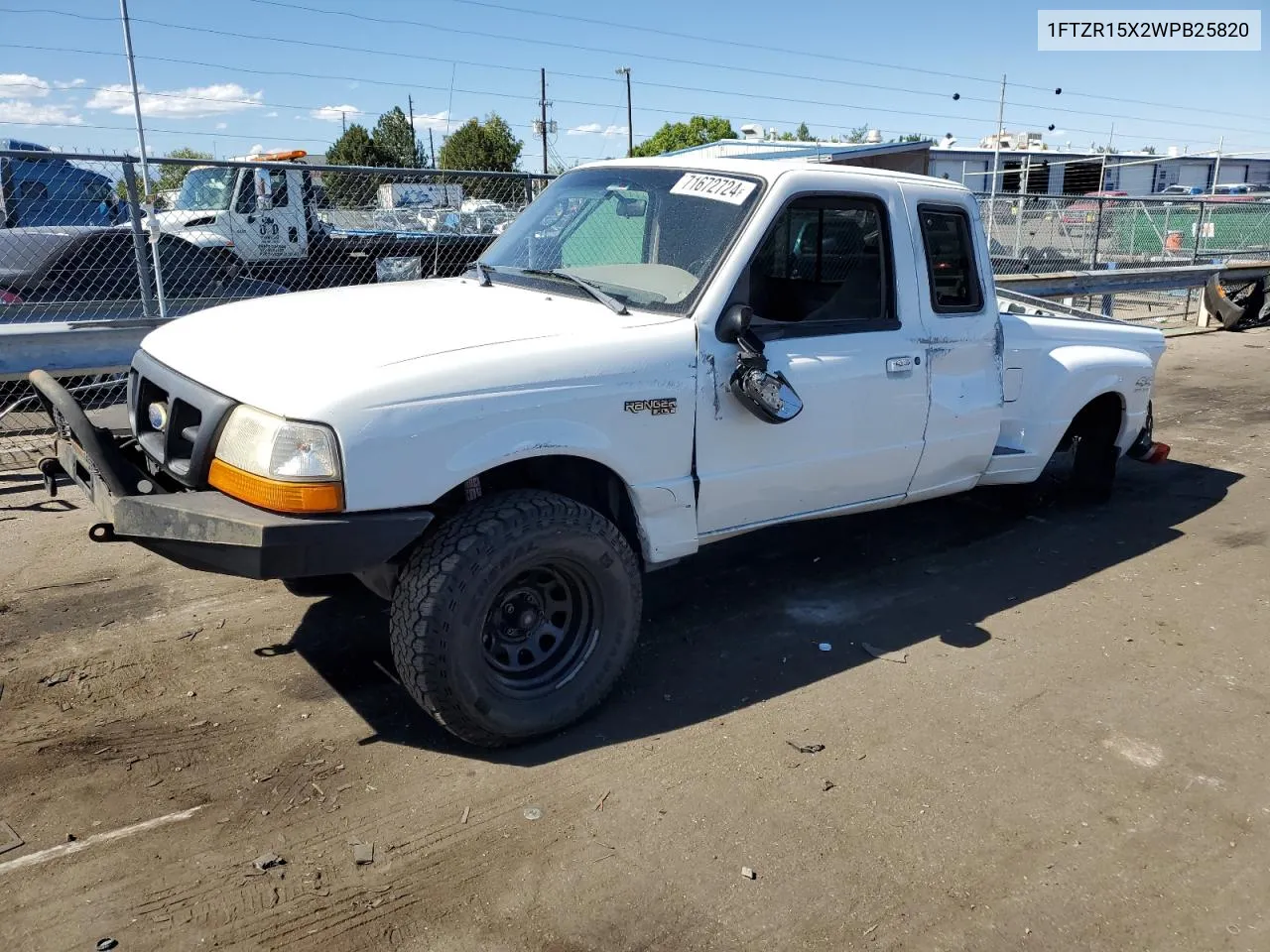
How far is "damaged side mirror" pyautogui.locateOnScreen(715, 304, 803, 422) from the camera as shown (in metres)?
3.62

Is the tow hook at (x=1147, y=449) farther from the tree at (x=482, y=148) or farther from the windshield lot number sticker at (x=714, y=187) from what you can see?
the tree at (x=482, y=148)

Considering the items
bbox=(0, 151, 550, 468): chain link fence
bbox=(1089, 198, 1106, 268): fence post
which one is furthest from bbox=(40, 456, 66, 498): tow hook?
bbox=(1089, 198, 1106, 268): fence post

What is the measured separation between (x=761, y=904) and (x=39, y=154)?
244 inches

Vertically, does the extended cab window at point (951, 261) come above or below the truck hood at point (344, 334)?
above

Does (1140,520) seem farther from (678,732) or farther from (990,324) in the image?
(678,732)

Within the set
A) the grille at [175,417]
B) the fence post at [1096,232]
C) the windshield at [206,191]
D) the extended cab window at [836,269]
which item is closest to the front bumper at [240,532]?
the grille at [175,417]

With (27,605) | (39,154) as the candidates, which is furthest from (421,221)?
(27,605)

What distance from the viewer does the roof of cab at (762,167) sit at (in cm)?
400

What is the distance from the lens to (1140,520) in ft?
19.7

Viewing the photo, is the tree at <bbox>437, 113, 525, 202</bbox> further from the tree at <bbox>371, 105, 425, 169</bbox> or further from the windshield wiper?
the windshield wiper

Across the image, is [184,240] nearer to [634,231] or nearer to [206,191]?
[206,191]

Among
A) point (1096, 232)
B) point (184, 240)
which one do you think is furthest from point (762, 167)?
point (1096, 232)

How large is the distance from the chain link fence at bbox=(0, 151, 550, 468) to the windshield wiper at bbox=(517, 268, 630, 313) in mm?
2699

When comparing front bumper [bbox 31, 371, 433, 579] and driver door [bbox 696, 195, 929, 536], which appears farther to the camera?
driver door [bbox 696, 195, 929, 536]
